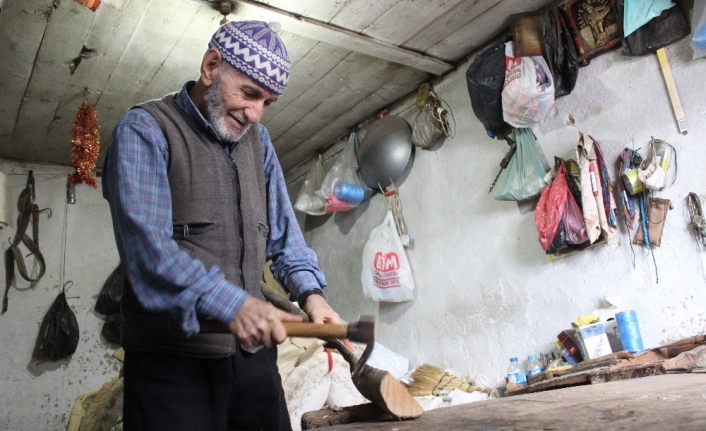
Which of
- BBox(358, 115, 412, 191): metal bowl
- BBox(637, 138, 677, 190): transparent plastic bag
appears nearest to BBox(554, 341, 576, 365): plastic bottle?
BBox(637, 138, 677, 190): transparent plastic bag

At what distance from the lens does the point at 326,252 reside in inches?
222


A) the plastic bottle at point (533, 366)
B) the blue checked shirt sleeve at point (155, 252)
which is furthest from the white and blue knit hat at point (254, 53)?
the plastic bottle at point (533, 366)

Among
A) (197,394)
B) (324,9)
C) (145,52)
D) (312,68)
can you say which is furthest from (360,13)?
(197,394)

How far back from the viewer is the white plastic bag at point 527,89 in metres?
3.28

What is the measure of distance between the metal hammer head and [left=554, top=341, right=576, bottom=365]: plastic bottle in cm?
206

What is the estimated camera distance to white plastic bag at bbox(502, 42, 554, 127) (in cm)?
328

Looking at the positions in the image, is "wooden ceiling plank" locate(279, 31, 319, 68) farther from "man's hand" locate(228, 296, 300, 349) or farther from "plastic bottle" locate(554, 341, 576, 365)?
"man's hand" locate(228, 296, 300, 349)

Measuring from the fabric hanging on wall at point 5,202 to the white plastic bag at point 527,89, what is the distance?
3.99 meters

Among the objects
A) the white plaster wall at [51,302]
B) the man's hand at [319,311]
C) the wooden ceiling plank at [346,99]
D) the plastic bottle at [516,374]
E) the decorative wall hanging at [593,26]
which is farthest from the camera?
the white plaster wall at [51,302]

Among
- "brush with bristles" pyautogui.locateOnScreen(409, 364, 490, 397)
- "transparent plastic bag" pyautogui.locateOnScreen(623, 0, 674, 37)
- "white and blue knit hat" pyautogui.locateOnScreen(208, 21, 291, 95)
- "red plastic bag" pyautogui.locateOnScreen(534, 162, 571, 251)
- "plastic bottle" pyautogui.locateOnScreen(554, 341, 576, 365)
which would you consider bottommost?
"brush with bristles" pyautogui.locateOnScreen(409, 364, 490, 397)

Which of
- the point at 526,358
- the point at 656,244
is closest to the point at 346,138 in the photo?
the point at 526,358

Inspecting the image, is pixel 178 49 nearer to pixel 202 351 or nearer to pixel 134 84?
pixel 134 84

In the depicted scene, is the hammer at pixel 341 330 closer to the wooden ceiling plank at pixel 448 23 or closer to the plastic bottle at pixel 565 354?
the plastic bottle at pixel 565 354

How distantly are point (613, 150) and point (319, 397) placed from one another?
2.07 meters
